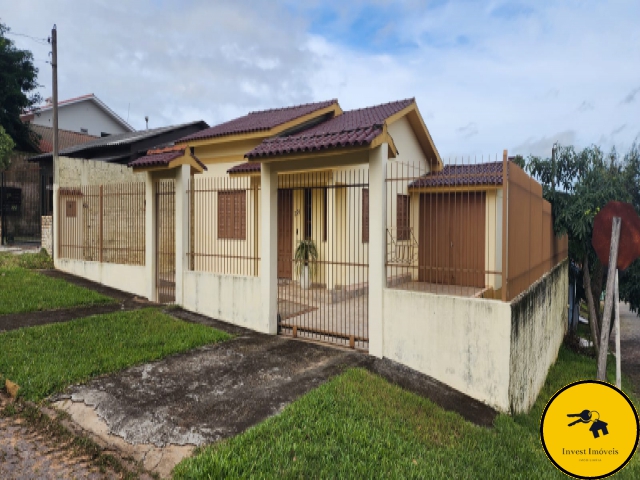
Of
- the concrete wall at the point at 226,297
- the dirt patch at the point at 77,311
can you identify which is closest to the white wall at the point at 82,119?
the dirt patch at the point at 77,311

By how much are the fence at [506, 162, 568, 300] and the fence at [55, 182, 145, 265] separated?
7438 mm

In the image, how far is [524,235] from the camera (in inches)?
234

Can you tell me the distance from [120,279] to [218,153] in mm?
4610

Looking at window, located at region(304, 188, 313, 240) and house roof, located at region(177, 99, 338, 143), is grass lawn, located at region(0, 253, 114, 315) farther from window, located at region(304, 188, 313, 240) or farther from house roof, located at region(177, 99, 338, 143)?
house roof, located at region(177, 99, 338, 143)

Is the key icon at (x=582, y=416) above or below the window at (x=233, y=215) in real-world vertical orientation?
below

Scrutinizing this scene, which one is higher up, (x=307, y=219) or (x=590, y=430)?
(x=307, y=219)

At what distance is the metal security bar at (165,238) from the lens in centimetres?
856

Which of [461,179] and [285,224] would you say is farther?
[285,224]

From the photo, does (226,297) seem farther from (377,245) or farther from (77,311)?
(377,245)

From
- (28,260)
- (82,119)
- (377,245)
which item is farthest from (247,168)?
(82,119)

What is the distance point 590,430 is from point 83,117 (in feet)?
104

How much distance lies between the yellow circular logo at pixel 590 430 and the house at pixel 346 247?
2845 mm

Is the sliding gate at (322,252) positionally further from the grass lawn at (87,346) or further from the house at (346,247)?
the grass lawn at (87,346)

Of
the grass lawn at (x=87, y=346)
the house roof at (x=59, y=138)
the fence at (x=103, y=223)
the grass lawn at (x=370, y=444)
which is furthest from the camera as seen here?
the house roof at (x=59, y=138)
